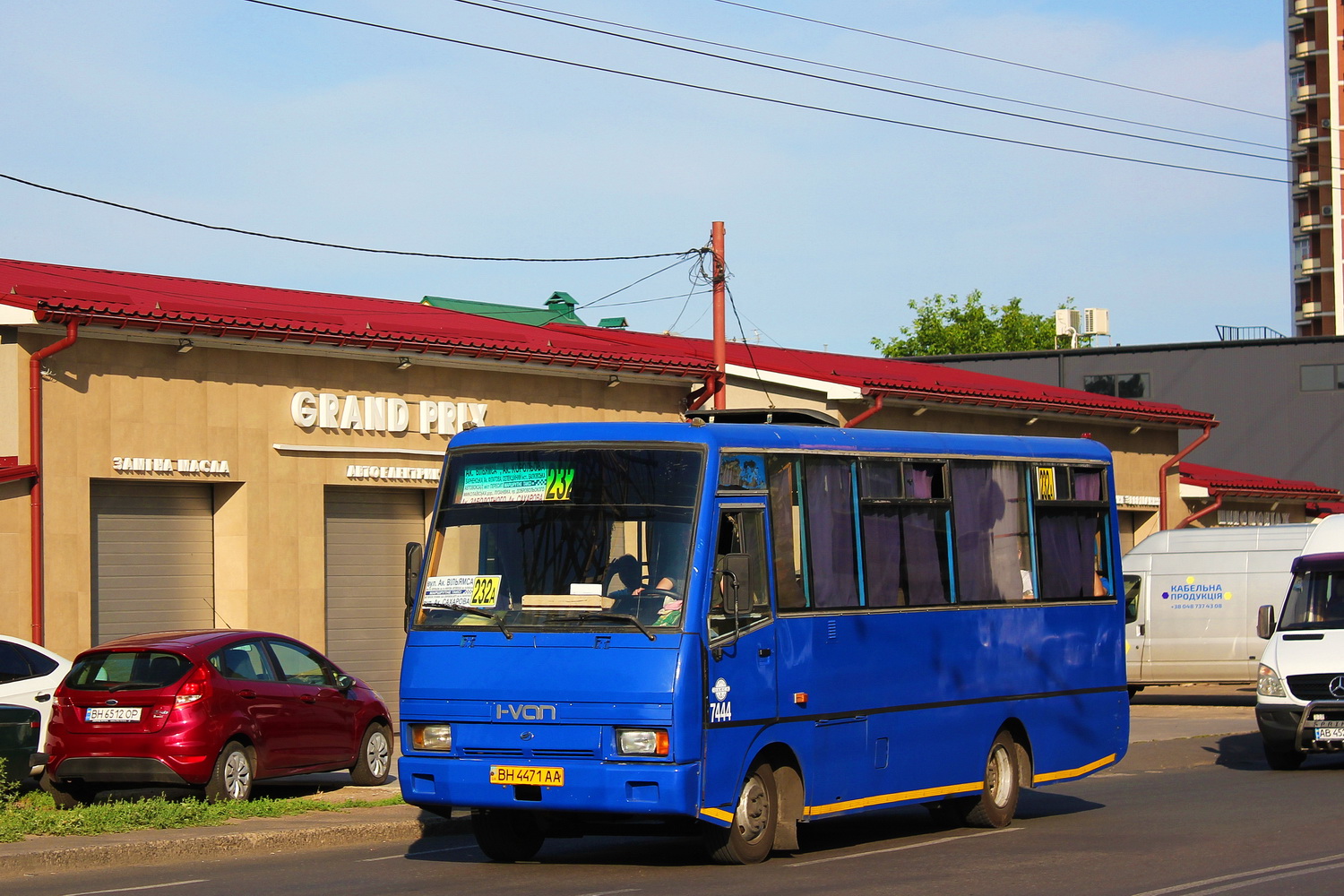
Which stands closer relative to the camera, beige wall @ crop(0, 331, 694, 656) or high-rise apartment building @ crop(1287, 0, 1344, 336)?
beige wall @ crop(0, 331, 694, 656)

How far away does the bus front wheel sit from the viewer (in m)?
11.0

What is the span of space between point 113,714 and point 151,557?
6.06 meters

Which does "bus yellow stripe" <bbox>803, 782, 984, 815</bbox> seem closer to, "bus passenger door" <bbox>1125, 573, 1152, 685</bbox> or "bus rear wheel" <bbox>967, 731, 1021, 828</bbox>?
"bus rear wheel" <bbox>967, 731, 1021, 828</bbox>

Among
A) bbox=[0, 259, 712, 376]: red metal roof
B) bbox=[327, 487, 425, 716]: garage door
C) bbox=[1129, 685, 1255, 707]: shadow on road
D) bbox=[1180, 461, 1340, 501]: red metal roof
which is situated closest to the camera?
Result: bbox=[0, 259, 712, 376]: red metal roof

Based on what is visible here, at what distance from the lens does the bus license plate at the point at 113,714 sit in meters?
14.3

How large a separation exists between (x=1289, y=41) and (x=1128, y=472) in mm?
82111

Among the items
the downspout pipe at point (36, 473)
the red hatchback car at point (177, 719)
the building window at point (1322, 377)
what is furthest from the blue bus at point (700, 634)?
the building window at point (1322, 377)

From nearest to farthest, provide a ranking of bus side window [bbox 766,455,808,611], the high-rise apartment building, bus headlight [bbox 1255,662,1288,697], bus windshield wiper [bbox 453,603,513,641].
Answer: bus windshield wiper [bbox 453,603,513,641], bus side window [bbox 766,455,808,611], bus headlight [bbox 1255,662,1288,697], the high-rise apartment building

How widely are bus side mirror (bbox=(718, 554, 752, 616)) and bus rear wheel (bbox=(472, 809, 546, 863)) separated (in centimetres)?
211

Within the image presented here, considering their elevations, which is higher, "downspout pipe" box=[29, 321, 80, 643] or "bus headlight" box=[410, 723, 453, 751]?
A: "downspout pipe" box=[29, 321, 80, 643]

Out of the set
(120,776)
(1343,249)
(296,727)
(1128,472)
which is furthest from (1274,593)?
(1343,249)

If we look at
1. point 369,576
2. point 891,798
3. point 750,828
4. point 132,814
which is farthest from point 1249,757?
point 132,814

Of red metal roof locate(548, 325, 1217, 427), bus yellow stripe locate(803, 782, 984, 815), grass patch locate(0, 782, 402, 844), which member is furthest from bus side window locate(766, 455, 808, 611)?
red metal roof locate(548, 325, 1217, 427)

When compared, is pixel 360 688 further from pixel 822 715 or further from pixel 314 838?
pixel 822 715
